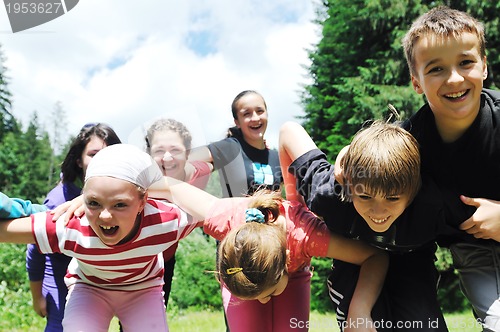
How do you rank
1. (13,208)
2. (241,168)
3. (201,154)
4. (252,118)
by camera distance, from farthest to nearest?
(252,118) < (241,168) < (201,154) < (13,208)

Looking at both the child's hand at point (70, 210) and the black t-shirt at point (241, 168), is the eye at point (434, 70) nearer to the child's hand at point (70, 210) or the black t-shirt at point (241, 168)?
the black t-shirt at point (241, 168)

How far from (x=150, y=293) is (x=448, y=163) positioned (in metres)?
1.94

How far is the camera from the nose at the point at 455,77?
2656mm

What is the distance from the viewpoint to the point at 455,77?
2.66 meters

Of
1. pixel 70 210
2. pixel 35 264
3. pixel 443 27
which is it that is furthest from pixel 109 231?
pixel 443 27

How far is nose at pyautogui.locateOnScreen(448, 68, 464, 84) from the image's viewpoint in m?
2.66

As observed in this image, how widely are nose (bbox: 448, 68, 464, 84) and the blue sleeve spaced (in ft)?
8.32

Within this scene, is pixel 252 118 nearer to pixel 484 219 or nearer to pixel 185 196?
pixel 185 196

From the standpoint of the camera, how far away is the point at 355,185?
8.61ft

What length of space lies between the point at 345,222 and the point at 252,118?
1928mm

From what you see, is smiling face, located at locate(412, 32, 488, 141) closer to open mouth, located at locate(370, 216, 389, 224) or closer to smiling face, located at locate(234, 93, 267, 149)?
open mouth, located at locate(370, 216, 389, 224)

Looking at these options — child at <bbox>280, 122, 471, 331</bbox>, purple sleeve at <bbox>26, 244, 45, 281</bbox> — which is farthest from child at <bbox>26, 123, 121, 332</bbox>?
child at <bbox>280, 122, 471, 331</bbox>

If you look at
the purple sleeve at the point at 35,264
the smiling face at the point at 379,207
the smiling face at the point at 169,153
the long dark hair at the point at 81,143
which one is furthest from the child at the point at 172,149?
the smiling face at the point at 379,207

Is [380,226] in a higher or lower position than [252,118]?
lower
